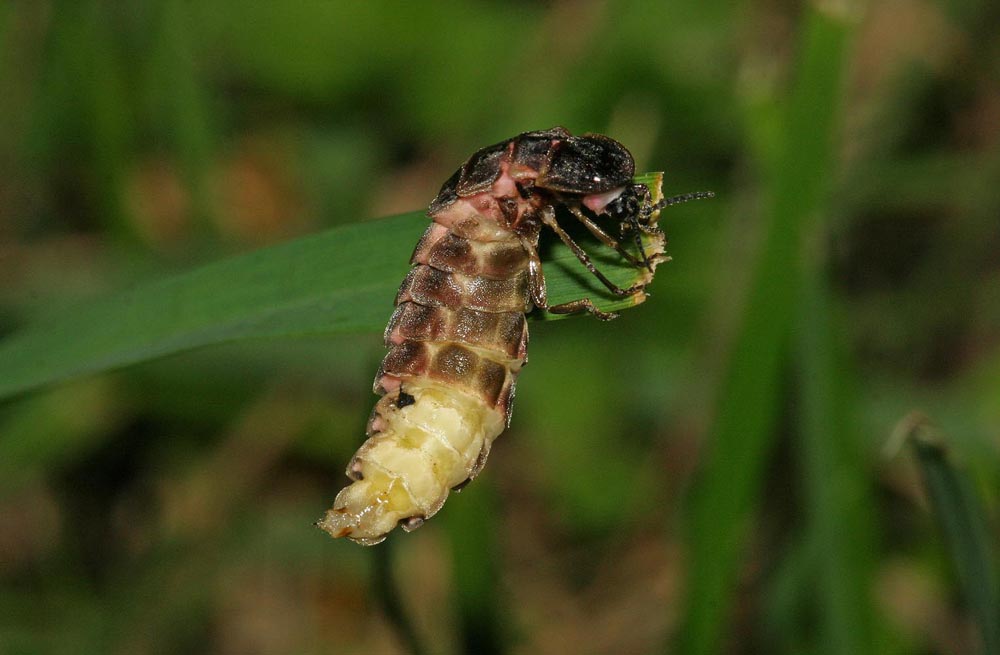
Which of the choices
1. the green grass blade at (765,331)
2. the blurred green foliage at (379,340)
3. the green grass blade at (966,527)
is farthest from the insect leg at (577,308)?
the blurred green foliage at (379,340)

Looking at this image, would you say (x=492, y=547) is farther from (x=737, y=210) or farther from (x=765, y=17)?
(x=765, y=17)

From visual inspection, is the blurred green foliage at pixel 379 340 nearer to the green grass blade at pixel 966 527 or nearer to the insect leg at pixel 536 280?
the insect leg at pixel 536 280

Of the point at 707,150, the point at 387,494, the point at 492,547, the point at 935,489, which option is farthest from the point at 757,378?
the point at 707,150

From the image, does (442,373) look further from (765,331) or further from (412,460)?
(765,331)

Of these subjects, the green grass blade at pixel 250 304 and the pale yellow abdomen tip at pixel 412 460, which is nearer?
the pale yellow abdomen tip at pixel 412 460

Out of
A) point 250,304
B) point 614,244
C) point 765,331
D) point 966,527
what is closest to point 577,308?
point 614,244

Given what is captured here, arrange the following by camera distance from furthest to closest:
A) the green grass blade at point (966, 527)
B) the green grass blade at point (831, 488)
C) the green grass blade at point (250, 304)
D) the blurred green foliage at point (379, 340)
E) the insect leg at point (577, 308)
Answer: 1. the blurred green foliage at point (379, 340)
2. the green grass blade at point (831, 488)
3. the insect leg at point (577, 308)
4. the green grass blade at point (250, 304)
5. the green grass blade at point (966, 527)

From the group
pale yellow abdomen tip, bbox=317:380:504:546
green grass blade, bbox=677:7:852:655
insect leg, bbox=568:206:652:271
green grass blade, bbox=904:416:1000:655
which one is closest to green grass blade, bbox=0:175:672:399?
insect leg, bbox=568:206:652:271
